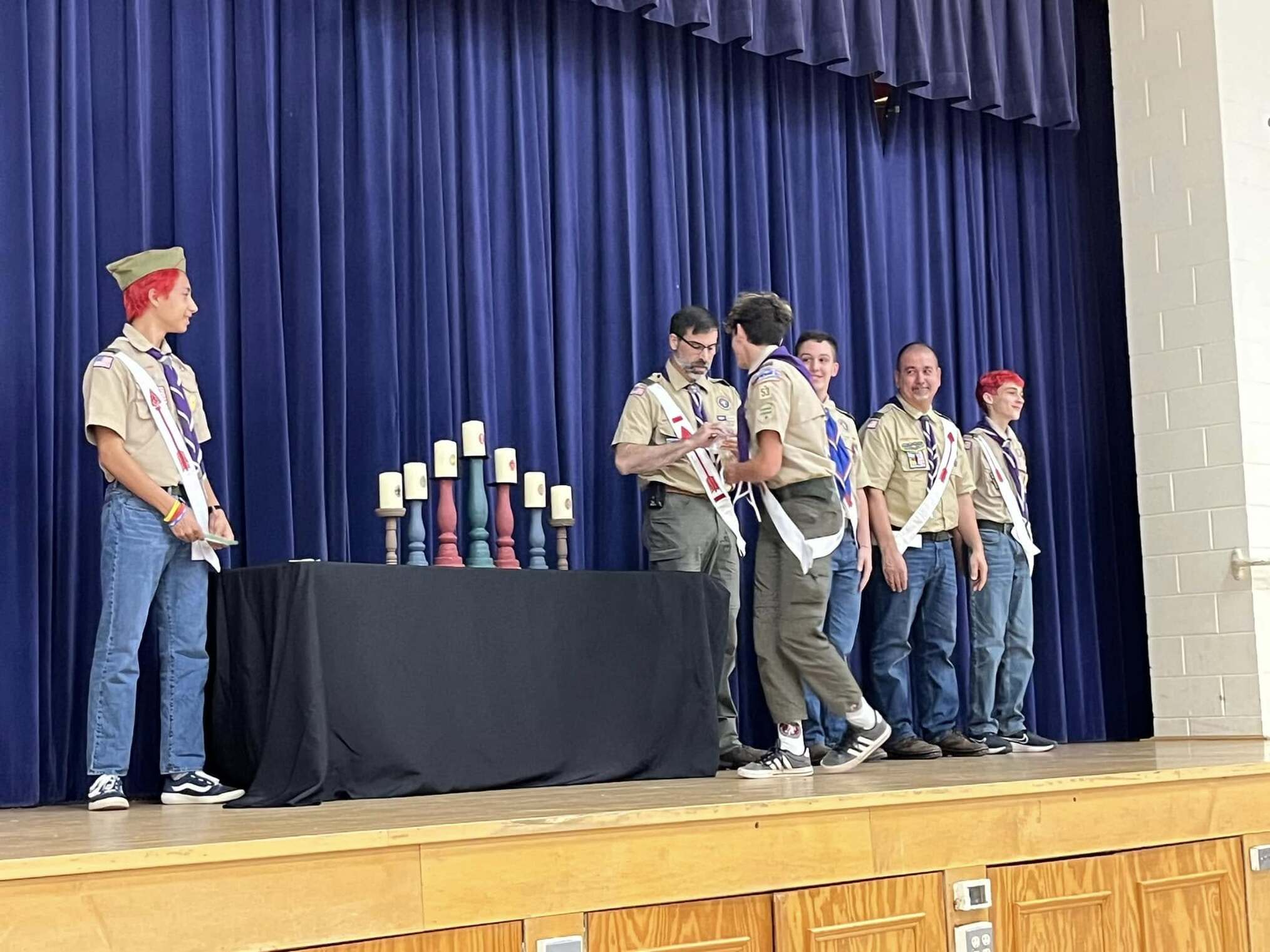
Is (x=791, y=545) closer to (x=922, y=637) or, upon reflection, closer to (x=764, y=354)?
(x=764, y=354)

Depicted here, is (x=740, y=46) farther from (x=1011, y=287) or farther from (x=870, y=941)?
(x=870, y=941)

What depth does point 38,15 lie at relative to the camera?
13.6ft

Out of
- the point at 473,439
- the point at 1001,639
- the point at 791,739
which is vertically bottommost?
the point at 791,739

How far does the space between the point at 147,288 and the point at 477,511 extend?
3.49 ft

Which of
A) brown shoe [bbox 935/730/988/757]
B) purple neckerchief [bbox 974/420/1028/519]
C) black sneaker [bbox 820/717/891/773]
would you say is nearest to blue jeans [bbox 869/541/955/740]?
brown shoe [bbox 935/730/988/757]

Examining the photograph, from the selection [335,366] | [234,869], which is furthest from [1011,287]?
[234,869]

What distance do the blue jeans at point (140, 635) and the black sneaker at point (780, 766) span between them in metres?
1.37

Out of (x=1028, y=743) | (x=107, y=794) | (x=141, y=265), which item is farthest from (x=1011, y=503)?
(x=107, y=794)

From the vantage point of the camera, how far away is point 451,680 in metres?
3.80

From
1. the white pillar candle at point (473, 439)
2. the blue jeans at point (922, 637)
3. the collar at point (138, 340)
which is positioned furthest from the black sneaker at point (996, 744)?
the collar at point (138, 340)

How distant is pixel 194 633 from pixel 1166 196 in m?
4.48

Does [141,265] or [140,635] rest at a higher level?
[141,265]

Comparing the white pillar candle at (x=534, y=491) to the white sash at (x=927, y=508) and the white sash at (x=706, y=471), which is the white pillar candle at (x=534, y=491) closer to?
the white sash at (x=706, y=471)

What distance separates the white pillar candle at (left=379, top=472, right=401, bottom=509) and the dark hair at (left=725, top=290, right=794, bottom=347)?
100 centimetres
